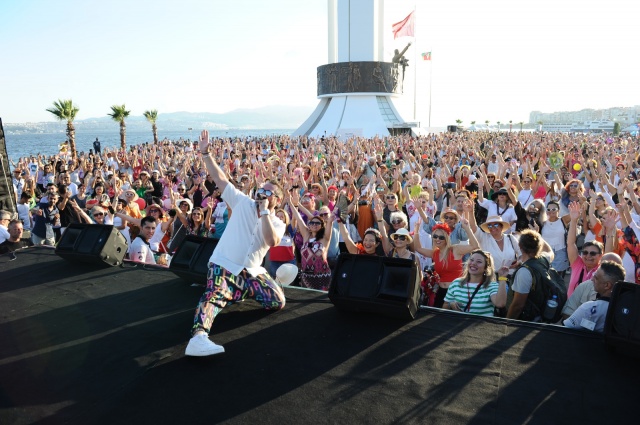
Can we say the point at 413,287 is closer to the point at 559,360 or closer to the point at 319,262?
the point at 559,360

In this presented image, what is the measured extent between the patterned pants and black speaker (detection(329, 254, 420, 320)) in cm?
57

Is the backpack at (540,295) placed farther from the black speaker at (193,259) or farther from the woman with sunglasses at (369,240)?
the black speaker at (193,259)

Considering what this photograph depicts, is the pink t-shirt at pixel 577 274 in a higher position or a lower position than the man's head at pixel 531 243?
lower

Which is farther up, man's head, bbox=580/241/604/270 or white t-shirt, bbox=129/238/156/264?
man's head, bbox=580/241/604/270

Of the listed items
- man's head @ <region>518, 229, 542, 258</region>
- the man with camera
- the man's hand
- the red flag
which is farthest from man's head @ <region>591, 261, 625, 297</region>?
the red flag

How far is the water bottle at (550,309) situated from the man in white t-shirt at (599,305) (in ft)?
1.06

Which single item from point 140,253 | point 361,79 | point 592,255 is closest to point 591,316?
point 592,255

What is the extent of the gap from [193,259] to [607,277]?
3931 mm

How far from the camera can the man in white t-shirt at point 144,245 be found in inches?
239

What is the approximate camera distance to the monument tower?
43000 mm

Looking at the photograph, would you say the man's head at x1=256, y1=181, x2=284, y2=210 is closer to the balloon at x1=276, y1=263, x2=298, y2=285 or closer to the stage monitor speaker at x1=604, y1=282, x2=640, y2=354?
the balloon at x1=276, y1=263, x2=298, y2=285

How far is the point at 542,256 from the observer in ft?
15.0

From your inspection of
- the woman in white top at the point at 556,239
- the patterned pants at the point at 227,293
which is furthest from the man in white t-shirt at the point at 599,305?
the woman in white top at the point at 556,239

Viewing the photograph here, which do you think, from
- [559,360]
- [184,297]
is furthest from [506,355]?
[184,297]
